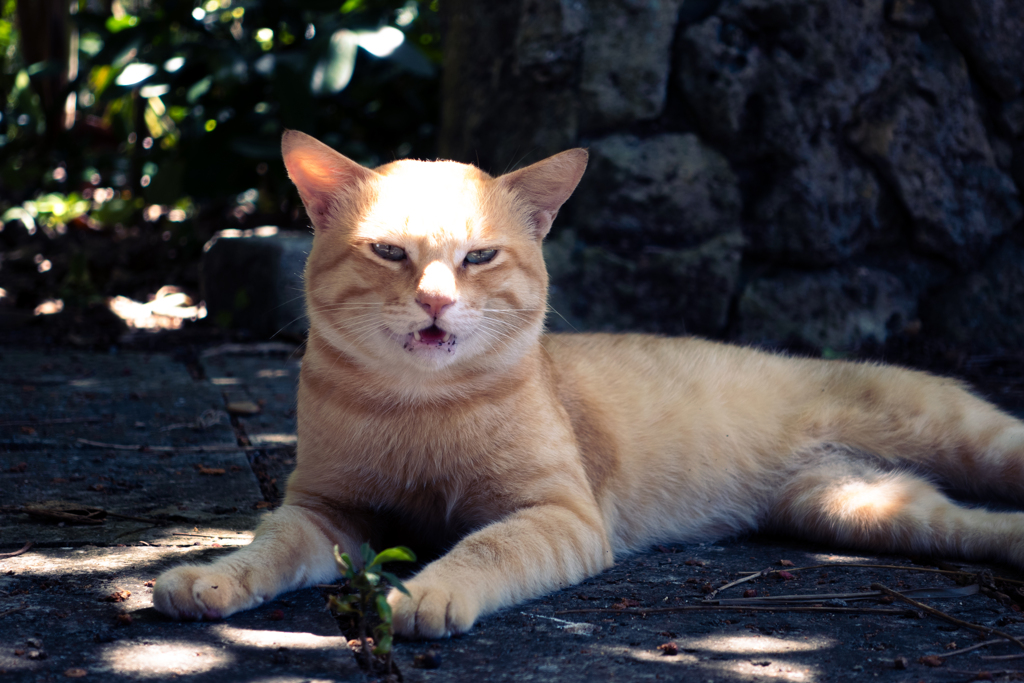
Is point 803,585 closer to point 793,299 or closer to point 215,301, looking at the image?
point 793,299

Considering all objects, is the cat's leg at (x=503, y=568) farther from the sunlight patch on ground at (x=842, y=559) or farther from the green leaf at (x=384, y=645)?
the sunlight patch on ground at (x=842, y=559)

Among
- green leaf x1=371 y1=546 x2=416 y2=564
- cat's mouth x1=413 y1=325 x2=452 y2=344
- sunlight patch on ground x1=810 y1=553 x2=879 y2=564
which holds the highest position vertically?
cat's mouth x1=413 y1=325 x2=452 y2=344

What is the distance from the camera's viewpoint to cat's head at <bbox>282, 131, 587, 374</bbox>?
7.91 feet

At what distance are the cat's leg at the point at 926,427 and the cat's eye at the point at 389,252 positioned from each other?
177cm

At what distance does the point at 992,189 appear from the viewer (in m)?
5.36

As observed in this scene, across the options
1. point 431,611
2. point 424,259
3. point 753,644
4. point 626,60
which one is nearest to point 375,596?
point 431,611

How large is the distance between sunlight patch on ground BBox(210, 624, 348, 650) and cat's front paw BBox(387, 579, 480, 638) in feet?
0.45

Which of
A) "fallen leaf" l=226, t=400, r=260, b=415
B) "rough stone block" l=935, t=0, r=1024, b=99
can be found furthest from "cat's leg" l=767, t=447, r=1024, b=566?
"rough stone block" l=935, t=0, r=1024, b=99

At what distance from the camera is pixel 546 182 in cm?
289

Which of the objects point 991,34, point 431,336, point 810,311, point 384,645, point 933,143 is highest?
point 991,34

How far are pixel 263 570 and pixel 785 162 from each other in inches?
160

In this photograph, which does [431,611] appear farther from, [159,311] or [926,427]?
Answer: [159,311]

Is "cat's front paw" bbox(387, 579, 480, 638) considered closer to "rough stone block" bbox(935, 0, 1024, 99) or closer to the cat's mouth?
the cat's mouth

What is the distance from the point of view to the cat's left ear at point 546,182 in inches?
112
